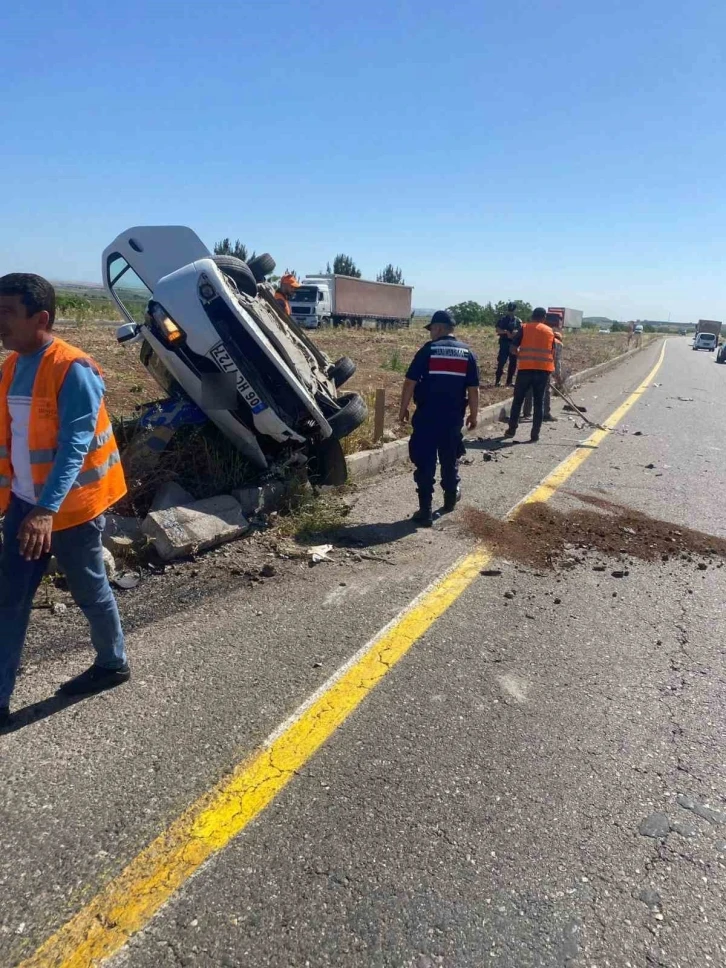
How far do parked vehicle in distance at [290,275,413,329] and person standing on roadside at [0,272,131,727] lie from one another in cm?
3217

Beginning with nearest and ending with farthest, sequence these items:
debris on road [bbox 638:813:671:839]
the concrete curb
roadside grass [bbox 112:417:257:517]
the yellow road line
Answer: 1. the yellow road line
2. debris on road [bbox 638:813:671:839]
3. roadside grass [bbox 112:417:257:517]
4. the concrete curb

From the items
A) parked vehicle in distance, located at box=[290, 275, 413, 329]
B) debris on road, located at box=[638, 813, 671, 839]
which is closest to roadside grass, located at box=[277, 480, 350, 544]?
debris on road, located at box=[638, 813, 671, 839]

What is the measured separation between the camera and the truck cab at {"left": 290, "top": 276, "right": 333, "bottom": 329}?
38031 millimetres

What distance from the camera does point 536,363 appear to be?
9.91 meters

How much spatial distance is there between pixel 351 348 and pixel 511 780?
2427 cm

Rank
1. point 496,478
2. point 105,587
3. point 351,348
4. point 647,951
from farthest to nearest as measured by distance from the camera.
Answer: point 351,348 < point 496,478 < point 105,587 < point 647,951

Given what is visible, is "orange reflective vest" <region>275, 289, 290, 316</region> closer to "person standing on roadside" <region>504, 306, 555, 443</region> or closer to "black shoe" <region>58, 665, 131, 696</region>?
"person standing on roadside" <region>504, 306, 555, 443</region>

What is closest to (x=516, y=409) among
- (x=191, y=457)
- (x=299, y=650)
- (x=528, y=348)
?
(x=528, y=348)

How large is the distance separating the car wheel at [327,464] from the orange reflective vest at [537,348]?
14.4 feet

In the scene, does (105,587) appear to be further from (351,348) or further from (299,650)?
(351,348)

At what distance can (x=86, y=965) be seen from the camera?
1.92 metres

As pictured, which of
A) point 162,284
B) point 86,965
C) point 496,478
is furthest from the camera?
point 496,478

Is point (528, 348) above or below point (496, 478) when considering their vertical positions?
above

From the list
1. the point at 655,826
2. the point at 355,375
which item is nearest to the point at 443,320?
the point at 655,826
